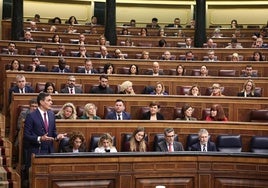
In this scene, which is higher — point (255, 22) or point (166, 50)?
point (255, 22)

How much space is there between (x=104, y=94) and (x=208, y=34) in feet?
22.5

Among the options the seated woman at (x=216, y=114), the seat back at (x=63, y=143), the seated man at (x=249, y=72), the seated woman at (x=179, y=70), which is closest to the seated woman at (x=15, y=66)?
the seated woman at (x=179, y=70)

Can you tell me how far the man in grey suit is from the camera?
20.2 ft

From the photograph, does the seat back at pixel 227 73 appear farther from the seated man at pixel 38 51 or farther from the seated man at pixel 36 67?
the seated man at pixel 38 51

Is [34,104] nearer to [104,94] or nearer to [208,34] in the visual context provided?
[104,94]

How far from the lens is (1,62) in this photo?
971cm

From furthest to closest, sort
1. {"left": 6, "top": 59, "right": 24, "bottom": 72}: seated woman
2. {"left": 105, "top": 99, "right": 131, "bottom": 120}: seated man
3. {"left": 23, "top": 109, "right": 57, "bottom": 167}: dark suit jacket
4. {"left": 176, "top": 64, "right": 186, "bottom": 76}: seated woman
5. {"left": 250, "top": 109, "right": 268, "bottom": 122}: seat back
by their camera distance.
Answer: {"left": 176, "top": 64, "right": 186, "bottom": 76}: seated woman, {"left": 6, "top": 59, "right": 24, "bottom": 72}: seated woman, {"left": 250, "top": 109, "right": 268, "bottom": 122}: seat back, {"left": 105, "top": 99, "right": 131, "bottom": 120}: seated man, {"left": 23, "top": 109, "right": 57, "bottom": 167}: dark suit jacket

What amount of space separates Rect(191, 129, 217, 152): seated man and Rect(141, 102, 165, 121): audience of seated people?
1.07 metres

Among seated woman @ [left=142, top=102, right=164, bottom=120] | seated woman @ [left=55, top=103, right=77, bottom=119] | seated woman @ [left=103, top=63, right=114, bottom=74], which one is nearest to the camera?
seated woman @ [left=55, top=103, right=77, bottom=119]

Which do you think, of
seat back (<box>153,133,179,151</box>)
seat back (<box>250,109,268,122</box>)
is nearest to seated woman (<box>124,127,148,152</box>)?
seat back (<box>153,133,179,151</box>)

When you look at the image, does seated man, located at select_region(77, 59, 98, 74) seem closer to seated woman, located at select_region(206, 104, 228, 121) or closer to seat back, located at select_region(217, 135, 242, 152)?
seated woman, located at select_region(206, 104, 228, 121)

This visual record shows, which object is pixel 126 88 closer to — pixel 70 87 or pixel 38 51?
pixel 70 87

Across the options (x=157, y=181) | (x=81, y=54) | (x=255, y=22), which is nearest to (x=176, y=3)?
(x=255, y=22)

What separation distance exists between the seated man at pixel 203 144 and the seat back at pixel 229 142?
0.98 ft
